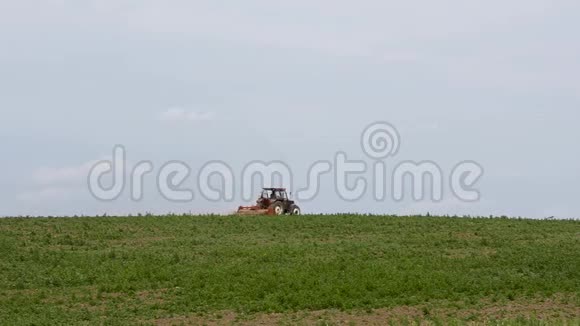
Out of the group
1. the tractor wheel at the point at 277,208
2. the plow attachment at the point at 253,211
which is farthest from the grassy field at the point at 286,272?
the tractor wheel at the point at 277,208

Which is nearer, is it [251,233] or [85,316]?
[85,316]

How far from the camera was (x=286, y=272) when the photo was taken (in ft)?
88.9

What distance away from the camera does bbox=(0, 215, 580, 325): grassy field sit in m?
23.4

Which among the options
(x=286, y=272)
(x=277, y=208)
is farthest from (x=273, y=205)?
(x=286, y=272)

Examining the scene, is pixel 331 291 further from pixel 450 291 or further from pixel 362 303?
pixel 450 291

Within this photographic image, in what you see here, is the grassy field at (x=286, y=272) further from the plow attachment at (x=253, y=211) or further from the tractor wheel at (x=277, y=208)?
the tractor wheel at (x=277, y=208)

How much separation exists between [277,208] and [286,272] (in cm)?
1986

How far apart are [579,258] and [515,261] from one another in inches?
94.9

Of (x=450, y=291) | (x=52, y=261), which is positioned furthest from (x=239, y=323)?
(x=52, y=261)

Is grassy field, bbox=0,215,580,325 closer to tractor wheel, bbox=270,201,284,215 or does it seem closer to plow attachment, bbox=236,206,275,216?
plow attachment, bbox=236,206,275,216

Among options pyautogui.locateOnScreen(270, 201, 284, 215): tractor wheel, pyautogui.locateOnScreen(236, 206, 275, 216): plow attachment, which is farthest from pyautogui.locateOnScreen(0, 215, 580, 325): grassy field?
pyautogui.locateOnScreen(270, 201, 284, 215): tractor wheel

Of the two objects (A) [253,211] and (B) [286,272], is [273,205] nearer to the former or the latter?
(A) [253,211]

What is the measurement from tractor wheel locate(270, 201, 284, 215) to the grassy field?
23.8 feet

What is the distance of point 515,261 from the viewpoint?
30062 millimetres
